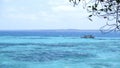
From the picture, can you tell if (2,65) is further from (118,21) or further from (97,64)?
(118,21)

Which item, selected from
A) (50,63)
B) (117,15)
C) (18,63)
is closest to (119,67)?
(50,63)

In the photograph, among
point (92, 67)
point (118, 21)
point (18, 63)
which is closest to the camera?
point (118, 21)

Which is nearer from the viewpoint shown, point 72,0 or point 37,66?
point 72,0

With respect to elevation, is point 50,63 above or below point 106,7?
below

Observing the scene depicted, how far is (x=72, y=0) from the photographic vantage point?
3703mm

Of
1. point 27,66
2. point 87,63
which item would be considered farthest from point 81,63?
point 27,66

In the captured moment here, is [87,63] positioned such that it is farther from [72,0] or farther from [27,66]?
[72,0]

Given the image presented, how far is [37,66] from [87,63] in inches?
148

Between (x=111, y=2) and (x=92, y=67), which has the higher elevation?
(x=111, y=2)

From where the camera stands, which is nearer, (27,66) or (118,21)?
(118,21)

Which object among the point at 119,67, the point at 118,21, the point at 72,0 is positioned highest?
the point at 72,0

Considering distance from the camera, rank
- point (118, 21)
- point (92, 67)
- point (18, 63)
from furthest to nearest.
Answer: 1. point (18, 63)
2. point (92, 67)
3. point (118, 21)

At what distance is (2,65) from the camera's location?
74.5ft

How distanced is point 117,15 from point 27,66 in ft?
64.0
